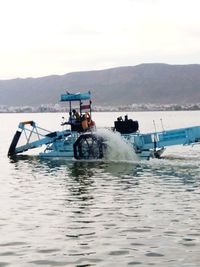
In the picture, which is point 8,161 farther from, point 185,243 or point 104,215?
point 185,243

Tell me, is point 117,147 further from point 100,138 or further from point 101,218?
point 101,218

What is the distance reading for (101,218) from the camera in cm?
1631

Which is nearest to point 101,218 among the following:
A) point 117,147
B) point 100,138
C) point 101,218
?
point 101,218

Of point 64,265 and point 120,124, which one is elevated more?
point 120,124

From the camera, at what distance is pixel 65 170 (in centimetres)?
2975

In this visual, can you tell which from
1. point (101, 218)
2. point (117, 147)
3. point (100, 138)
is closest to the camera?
point (101, 218)

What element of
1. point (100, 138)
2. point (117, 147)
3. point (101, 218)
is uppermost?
point (100, 138)

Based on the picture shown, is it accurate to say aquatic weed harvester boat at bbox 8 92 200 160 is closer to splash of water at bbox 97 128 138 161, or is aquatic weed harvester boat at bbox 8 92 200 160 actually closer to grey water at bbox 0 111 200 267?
splash of water at bbox 97 128 138 161

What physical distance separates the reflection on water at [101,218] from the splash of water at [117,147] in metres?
5.25

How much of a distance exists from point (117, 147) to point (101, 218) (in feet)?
56.7

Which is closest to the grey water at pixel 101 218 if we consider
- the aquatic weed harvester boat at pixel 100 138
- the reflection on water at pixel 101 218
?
the reflection on water at pixel 101 218

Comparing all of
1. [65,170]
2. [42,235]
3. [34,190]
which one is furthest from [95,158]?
[42,235]

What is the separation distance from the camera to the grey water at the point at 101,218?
12.5 m

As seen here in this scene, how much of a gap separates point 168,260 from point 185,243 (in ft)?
4.66
